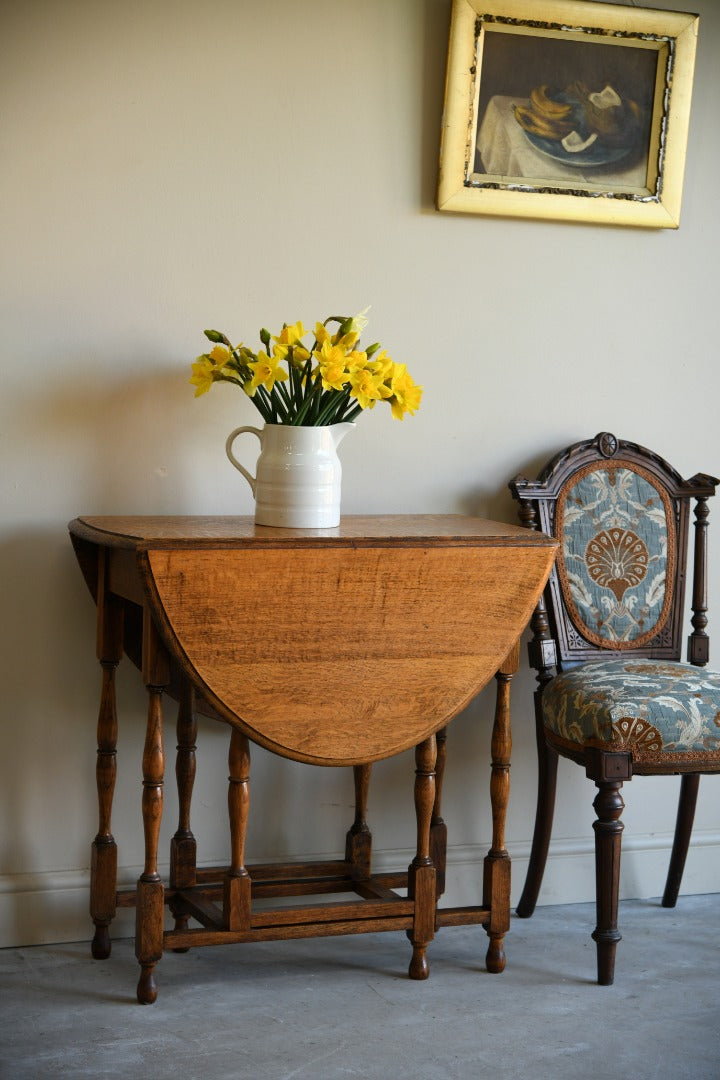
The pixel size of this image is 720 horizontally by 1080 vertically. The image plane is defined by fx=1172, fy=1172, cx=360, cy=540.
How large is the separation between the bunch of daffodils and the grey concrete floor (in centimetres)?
108

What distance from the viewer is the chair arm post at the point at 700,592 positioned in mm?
2646

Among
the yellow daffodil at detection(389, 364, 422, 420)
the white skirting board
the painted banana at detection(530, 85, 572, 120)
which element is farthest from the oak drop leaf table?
the painted banana at detection(530, 85, 572, 120)

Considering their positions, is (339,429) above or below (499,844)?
above

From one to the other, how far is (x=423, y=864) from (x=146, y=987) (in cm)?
55

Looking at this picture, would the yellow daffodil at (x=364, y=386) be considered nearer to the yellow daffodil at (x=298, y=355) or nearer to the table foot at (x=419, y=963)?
the yellow daffodil at (x=298, y=355)

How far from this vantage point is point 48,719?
242cm

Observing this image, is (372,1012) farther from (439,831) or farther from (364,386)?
(364,386)

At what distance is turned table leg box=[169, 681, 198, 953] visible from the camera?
7.81 ft

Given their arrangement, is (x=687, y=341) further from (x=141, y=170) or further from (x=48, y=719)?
(x=48, y=719)

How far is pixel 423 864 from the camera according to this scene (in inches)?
87.1

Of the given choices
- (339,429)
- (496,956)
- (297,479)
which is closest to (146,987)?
(496,956)

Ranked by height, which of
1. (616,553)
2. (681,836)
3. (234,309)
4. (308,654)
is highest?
(234,309)

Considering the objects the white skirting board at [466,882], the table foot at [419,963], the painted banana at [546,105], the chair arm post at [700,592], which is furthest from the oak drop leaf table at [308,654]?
the painted banana at [546,105]

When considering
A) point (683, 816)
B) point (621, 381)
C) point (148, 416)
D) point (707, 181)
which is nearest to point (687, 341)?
point (621, 381)
